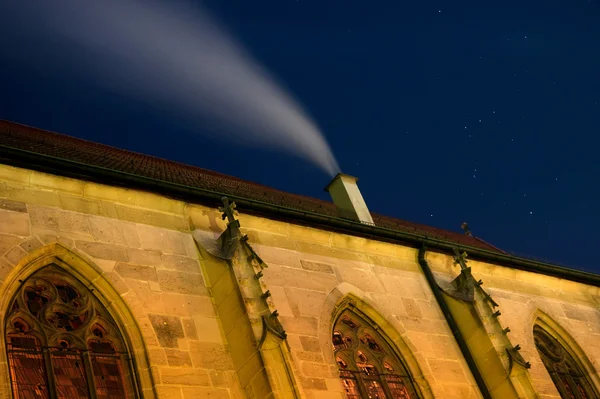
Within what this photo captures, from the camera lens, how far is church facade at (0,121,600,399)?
11539 millimetres

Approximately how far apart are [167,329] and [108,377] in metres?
1.13

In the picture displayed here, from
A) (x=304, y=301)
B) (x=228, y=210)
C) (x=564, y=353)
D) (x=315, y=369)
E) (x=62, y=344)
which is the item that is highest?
(x=228, y=210)

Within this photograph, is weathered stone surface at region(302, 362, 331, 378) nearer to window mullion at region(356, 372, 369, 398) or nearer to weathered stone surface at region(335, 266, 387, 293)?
window mullion at region(356, 372, 369, 398)

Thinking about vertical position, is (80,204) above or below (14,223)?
above

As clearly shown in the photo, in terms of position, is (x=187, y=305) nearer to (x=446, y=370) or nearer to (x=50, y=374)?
(x=50, y=374)

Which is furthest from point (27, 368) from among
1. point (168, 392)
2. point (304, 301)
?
point (304, 301)

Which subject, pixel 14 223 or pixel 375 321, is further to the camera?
pixel 375 321

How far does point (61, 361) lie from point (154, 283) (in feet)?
6.45

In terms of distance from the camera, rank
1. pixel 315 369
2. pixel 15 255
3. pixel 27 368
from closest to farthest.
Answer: pixel 27 368, pixel 15 255, pixel 315 369

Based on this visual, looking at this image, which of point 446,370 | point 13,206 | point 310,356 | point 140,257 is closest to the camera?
point 13,206

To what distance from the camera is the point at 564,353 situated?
59.4ft

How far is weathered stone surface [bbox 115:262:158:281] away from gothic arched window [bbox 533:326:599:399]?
336 inches

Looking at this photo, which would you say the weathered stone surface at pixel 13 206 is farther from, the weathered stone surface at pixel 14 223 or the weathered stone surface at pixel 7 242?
the weathered stone surface at pixel 7 242

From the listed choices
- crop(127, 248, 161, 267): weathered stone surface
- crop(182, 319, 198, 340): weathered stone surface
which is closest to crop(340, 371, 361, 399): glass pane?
crop(182, 319, 198, 340): weathered stone surface
